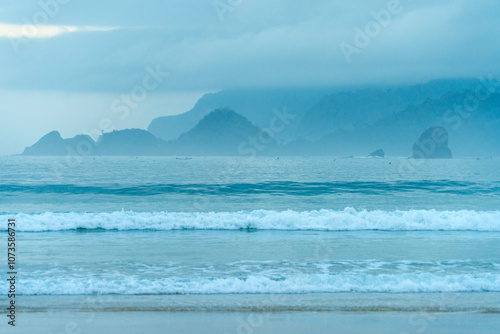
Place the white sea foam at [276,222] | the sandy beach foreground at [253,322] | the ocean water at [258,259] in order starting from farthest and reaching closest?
the white sea foam at [276,222] → the ocean water at [258,259] → the sandy beach foreground at [253,322]

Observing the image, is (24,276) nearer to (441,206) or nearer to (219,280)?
(219,280)

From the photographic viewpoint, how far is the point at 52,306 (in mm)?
10094

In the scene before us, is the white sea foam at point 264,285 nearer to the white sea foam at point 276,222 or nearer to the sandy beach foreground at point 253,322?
the sandy beach foreground at point 253,322

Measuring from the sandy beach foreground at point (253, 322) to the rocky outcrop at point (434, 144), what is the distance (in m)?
123

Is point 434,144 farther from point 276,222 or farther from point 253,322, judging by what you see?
point 253,322

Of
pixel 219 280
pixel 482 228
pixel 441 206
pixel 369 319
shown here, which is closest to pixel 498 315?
pixel 369 319

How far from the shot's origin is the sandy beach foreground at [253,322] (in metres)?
8.69

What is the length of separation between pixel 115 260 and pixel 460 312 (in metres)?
9.72

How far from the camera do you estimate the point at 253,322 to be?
908 cm

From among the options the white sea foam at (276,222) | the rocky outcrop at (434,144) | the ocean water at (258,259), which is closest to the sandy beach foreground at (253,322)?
the ocean water at (258,259)

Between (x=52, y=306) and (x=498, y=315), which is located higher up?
(x=498, y=315)

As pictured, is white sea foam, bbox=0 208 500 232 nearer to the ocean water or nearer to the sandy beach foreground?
the ocean water

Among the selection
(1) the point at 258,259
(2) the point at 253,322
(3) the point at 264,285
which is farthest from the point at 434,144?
(2) the point at 253,322

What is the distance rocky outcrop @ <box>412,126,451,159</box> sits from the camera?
126750 millimetres
